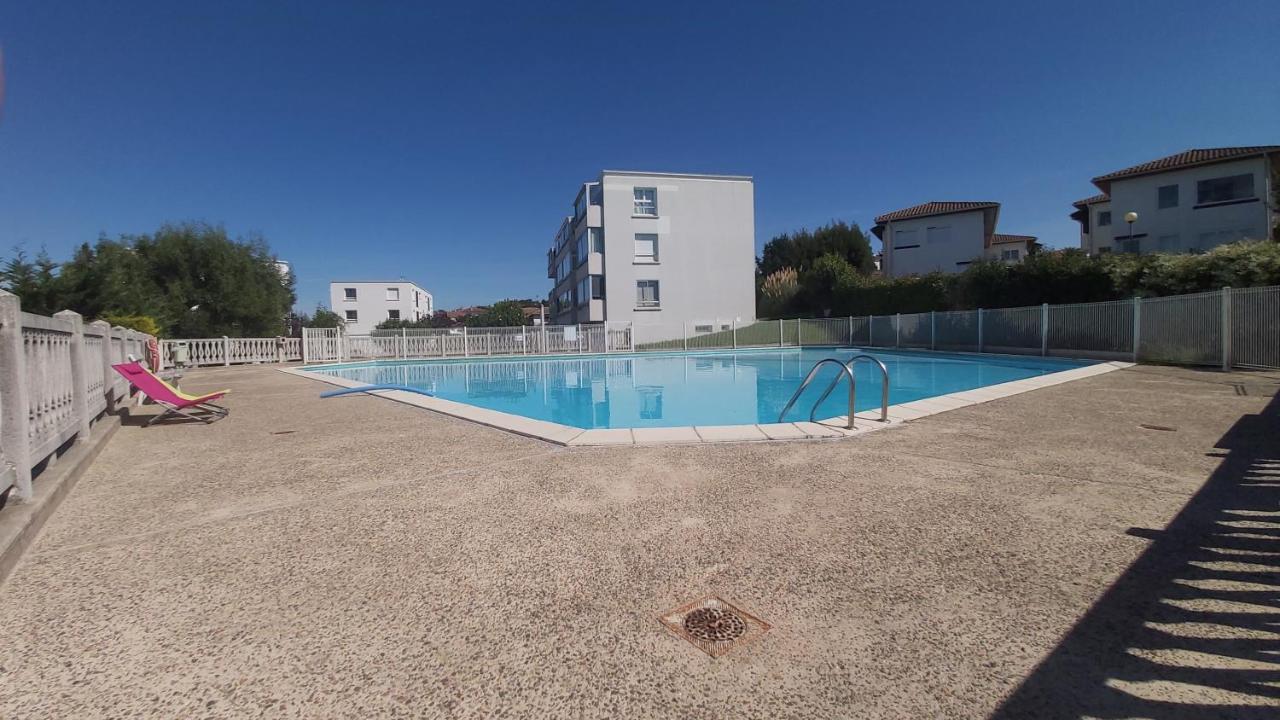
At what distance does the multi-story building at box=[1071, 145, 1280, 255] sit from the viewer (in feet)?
80.7

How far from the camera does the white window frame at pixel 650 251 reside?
101ft

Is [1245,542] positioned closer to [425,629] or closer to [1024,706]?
[1024,706]

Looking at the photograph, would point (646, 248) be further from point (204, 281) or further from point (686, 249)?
point (204, 281)

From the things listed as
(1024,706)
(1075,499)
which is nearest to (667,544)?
(1024,706)

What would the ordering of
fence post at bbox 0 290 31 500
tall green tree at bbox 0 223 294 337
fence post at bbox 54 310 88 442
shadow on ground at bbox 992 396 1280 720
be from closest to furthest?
shadow on ground at bbox 992 396 1280 720 < fence post at bbox 0 290 31 500 < fence post at bbox 54 310 88 442 < tall green tree at bbox 0 223 294 337

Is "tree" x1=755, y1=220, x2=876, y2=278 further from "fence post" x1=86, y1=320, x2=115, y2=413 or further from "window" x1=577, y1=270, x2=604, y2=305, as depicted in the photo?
"fence post" x1=86, y1=320, x2=115, y2=413

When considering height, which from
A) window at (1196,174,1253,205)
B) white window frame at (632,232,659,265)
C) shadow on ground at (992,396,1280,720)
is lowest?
shadow on ground at (992,396,1280,720)

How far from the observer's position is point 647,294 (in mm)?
31281

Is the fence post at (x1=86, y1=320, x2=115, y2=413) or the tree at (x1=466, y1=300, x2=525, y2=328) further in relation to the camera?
the tree at (x1=466, y1=300, x2=525, y2=328)

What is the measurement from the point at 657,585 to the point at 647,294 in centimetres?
2910

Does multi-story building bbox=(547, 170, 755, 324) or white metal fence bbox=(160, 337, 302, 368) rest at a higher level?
multi-story building bbox=(547, 170, 755, 324)

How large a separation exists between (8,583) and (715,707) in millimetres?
3591

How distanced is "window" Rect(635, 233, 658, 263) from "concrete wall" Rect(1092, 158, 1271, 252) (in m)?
25.1

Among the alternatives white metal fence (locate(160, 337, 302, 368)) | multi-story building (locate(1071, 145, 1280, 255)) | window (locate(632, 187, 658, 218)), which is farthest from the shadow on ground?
multi-story building (locate(1071, 145, 1280, 255))
